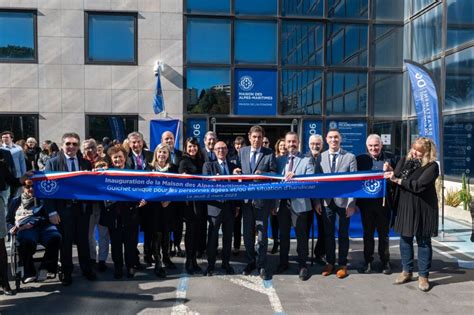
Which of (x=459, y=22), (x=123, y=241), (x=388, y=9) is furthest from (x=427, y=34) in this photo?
(x=123, y=241)

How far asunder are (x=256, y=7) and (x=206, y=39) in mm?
1865

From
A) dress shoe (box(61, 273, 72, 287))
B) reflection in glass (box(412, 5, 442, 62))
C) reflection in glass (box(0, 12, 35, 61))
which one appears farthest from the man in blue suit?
reflection in glass (box(0, 12, 35, 61))

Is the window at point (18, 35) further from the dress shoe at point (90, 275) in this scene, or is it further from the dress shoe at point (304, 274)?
the dress shoe at point (304, 274)

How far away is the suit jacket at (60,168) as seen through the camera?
516 centimetres

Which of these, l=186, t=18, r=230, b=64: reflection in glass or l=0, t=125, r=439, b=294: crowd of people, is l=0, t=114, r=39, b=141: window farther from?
l=0, t=125, r=439, b=294: crowd of people

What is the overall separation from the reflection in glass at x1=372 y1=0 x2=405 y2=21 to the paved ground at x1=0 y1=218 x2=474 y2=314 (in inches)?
386

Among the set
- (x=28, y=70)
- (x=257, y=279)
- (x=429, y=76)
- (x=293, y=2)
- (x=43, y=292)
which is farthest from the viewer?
(x=293, y=2)

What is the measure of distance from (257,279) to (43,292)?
2663 mm

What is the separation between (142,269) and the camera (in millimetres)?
5742

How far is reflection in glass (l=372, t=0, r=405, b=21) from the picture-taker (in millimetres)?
13039

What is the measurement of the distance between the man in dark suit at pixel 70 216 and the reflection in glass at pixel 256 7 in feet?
28.5

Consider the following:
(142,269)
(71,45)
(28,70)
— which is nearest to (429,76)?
(142,269)

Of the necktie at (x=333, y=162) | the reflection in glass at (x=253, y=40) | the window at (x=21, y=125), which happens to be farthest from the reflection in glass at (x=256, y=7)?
the necktie at (x=333, y=162)

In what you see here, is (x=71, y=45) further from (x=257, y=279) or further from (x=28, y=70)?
(x=257, y=279)
